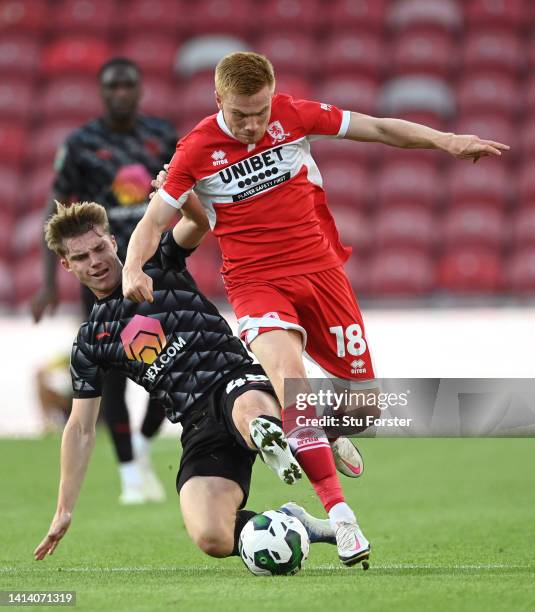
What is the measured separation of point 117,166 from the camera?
21.7ft

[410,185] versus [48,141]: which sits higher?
[48,141]

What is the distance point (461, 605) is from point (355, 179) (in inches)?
406

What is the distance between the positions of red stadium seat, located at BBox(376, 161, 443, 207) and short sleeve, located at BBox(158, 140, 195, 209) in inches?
343

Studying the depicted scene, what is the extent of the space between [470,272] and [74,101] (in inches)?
190

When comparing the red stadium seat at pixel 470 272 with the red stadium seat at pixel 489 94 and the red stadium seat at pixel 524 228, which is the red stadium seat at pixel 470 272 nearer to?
the red stadium seat at pixel 524 228

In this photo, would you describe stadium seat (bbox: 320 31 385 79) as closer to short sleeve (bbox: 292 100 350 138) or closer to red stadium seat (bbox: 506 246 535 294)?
red stadium seat (bbox: 506 246 535 294)

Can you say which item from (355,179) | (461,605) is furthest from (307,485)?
(355,179)

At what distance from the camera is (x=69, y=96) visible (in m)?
14.2

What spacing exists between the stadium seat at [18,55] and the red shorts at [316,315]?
10.6m

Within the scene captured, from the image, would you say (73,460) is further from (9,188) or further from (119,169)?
(9,188)

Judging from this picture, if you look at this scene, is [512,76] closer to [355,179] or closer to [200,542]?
[355,179]

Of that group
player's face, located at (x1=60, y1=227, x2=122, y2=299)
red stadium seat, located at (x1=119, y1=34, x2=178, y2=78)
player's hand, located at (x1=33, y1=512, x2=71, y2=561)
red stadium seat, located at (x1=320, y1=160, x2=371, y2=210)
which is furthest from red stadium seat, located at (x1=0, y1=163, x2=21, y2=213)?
player's hand, located at (x1=33, y1=512, x2=71, y2=561)

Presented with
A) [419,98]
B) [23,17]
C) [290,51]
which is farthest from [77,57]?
[419,98]

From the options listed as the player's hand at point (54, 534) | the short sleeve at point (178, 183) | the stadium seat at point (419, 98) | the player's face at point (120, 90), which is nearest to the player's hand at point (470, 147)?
the short sleeve at point (178, 183)
